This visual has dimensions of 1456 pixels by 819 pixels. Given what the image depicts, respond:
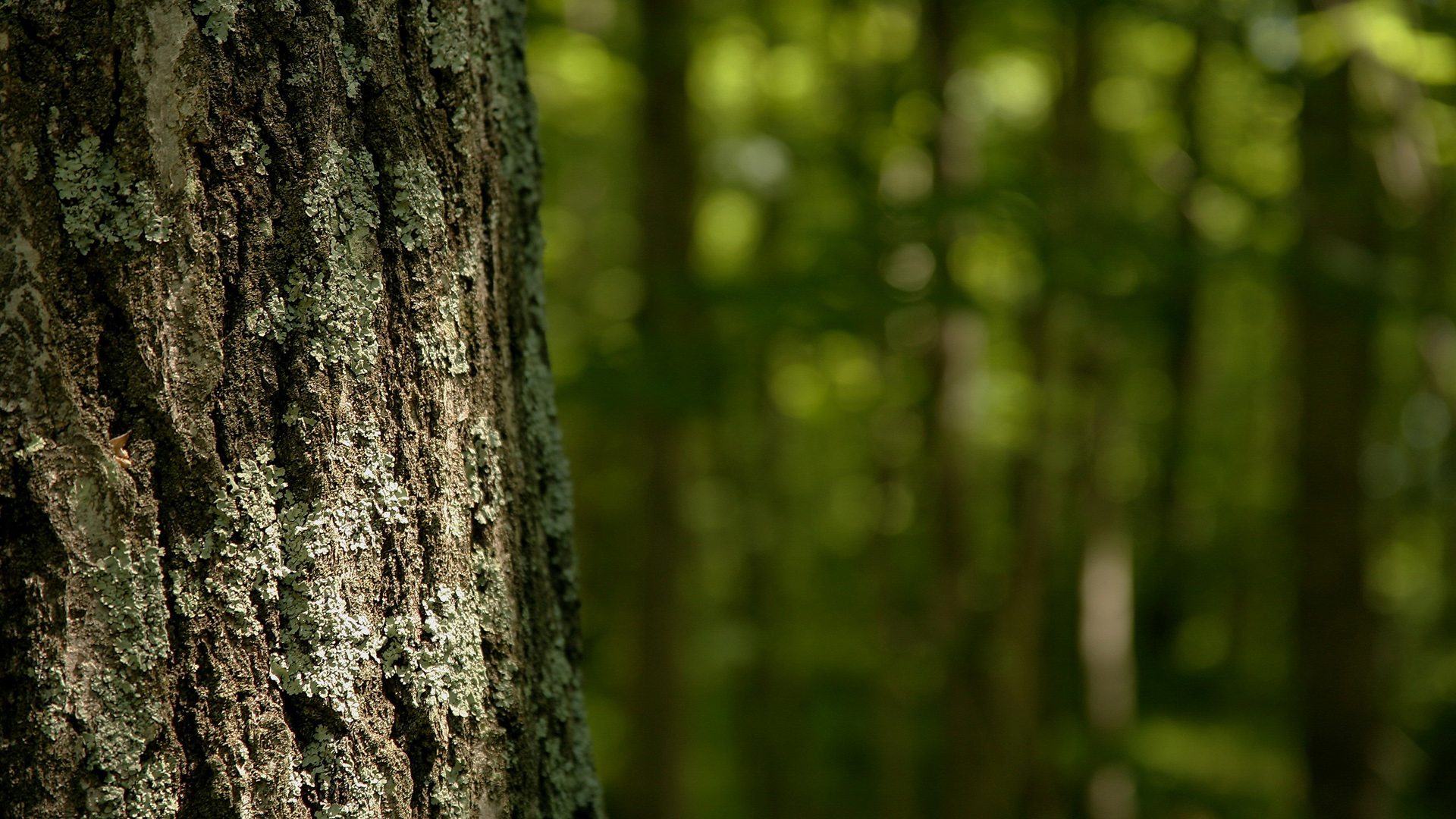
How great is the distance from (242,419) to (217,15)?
34cm

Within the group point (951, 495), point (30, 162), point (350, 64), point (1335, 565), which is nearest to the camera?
point (30, 162)

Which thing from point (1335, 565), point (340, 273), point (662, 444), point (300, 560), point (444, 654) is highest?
point (340, 273)

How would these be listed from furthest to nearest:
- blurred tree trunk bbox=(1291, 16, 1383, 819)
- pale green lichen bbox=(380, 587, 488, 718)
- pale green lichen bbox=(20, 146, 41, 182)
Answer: blurred tree trunk bbox=(1291, 16, 1383, 819) → pale green lichen bbox=(380, 587, 488, 718) → pale green lichen bbox=(20, 146, 41, 182)

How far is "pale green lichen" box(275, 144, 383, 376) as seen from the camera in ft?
2.85

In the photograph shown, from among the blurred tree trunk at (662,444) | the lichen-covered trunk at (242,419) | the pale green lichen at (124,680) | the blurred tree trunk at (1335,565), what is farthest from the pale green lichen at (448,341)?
the blurred tree trunk at (1335,565)

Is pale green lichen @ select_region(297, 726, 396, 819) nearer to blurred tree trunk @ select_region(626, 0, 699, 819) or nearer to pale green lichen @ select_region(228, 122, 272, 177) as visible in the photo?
pale green lichen @ select_region(228, 122, 272, 177)

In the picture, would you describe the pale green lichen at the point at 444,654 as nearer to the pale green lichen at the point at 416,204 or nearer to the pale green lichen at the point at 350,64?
the pale green lichen at the point at 416,204

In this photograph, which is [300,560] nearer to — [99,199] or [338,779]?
[338,779]

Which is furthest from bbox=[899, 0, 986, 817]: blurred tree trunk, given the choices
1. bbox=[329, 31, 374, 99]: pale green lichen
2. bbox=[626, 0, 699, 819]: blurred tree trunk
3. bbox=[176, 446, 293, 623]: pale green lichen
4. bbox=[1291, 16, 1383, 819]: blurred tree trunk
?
bbox=[176, 446, 293, 623]: pale green lichen

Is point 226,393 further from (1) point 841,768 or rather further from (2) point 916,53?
(1) point 841,768

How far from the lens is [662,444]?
5391 mm

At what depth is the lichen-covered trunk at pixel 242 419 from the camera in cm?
79

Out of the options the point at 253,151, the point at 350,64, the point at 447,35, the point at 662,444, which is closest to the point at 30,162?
the point at 253,151

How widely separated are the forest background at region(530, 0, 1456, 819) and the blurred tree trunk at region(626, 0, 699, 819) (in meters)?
0.02
